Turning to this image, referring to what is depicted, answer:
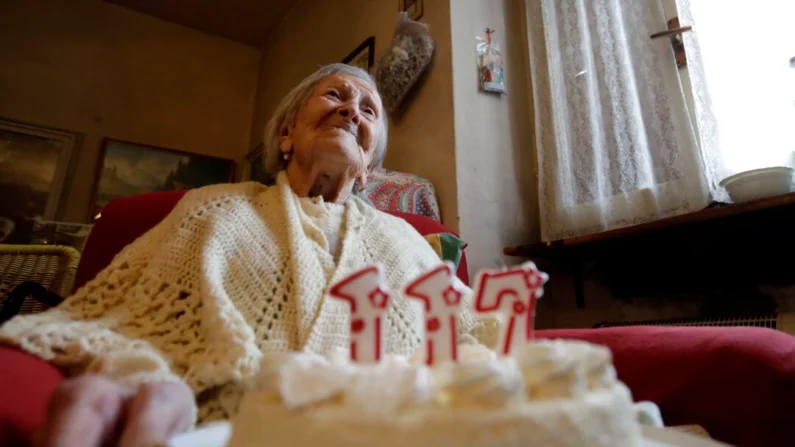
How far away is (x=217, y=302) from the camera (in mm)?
651

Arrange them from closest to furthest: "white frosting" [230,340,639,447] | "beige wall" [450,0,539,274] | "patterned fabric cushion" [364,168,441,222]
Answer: "white frosting" [230,340,639,447] < "patterned fabric cushion" [364,168,441,222] < "beige wall" [450,0,539,274]

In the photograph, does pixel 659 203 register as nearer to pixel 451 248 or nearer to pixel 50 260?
pixel 451 248

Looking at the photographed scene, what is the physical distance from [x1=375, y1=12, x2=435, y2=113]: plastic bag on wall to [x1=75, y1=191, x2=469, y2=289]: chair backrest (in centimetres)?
104

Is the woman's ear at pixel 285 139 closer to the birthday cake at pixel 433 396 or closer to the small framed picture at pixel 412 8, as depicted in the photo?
the birthday cake at pixel 433 396

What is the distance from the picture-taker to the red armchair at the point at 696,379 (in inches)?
17.4

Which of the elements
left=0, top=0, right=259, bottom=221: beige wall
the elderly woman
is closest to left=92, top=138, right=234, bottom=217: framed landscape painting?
left=0, top=0, right=259, bottom=221: beige wall

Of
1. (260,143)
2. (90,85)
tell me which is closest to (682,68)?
(260,143)

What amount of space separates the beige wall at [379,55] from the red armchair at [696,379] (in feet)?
3.00

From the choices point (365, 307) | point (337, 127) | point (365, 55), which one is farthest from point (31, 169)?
point (365, 307)

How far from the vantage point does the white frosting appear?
28cm

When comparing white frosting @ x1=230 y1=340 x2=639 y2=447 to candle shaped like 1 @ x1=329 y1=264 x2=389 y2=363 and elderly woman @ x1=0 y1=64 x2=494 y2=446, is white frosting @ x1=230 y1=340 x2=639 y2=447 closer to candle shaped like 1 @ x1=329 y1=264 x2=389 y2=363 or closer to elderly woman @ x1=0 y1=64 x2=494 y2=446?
candle shaped like 1 @ x1=329 y1=264 x2=389 y2=363

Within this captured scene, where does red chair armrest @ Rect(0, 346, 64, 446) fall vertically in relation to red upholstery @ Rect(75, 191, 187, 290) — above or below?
below

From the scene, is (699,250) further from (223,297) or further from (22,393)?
(22,393)

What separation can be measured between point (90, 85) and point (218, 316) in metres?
2.96
